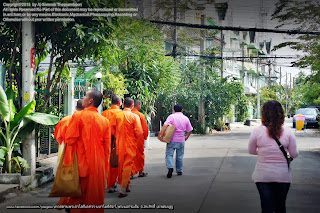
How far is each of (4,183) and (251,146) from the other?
5.36m

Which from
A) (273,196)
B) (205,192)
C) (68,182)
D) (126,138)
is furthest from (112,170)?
(273,196)

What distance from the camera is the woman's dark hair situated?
15.5ft

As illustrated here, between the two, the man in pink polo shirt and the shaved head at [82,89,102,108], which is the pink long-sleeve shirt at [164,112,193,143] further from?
the shaved head at [82,89,102,108]

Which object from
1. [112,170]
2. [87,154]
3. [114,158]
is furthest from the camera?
[112,170]

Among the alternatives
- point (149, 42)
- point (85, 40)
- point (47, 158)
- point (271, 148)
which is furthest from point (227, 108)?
point (271, 148)

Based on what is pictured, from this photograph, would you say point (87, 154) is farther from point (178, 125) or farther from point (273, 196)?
point (178, 125)

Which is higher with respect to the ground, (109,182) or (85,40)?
(85,40)

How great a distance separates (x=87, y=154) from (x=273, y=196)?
2334 mm

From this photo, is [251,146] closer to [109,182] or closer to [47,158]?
[109,182]

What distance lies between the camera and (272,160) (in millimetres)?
4699

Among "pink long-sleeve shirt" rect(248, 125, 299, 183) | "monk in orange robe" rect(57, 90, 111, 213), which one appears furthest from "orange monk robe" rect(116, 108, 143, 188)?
"pink long-sleeve shirt" rect(248, 125, 299, 183)

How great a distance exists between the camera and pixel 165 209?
22.1 ft

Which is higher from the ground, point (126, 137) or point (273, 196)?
point (126, 137)

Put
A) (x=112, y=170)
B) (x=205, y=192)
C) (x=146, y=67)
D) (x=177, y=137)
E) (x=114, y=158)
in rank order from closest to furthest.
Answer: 1. (x=205, y=192)
2. (x=114, y=158)
3. (x=112, y=170)
4. (x=177, y=137)
5. (x=146, y=67)
